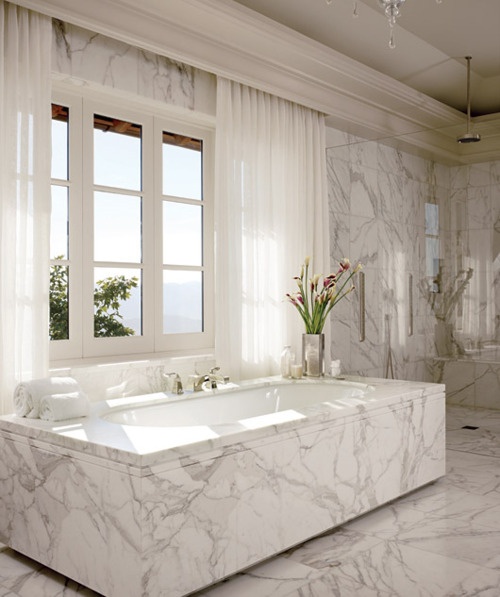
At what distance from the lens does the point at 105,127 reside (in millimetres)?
3518

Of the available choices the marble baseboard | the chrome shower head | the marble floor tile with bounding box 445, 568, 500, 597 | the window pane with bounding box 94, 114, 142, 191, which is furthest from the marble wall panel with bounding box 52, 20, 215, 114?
the marble baseboard

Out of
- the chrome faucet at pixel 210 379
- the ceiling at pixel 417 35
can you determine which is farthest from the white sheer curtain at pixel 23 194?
the ceiling at pixel 417 35

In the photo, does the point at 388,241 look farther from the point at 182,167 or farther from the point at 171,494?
the point at 171,494

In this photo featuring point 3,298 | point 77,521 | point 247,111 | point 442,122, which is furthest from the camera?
point 442,122

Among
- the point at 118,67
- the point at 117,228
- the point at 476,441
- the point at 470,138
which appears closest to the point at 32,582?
the point at 117,228

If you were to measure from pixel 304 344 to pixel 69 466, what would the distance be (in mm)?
1953

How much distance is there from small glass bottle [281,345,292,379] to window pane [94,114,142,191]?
4.10 feet

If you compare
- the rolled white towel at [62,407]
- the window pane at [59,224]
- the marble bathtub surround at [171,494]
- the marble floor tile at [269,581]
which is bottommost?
the marble floor tile at [269,581]

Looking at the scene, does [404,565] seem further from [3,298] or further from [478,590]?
[3,298]

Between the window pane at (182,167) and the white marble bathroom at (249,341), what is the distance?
38mm

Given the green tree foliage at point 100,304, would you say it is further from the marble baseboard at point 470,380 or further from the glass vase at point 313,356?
the marble baseboard at point 470,380

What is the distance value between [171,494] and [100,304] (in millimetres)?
1560

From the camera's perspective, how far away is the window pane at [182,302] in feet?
12.5

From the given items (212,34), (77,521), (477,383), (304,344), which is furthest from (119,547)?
(477,383)
